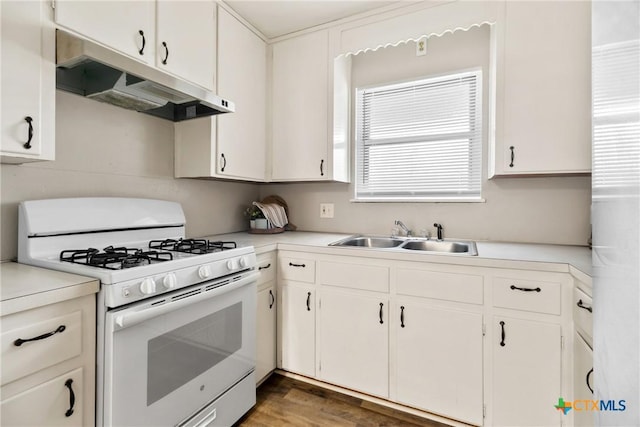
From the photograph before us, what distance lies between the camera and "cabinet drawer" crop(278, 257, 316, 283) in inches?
76.4

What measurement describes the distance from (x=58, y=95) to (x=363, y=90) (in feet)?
6.45

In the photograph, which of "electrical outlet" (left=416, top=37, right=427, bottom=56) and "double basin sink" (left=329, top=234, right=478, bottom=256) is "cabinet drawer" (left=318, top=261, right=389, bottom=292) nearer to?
"double basin sink" (left=329, top=234, right=478, bottom=256)

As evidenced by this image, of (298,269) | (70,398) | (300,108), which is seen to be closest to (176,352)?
(70,398)

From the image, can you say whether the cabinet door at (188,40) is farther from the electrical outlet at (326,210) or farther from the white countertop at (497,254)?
the electrical outlet at (326,210)

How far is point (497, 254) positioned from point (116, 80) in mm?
2069

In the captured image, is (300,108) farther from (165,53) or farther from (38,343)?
(38,343)

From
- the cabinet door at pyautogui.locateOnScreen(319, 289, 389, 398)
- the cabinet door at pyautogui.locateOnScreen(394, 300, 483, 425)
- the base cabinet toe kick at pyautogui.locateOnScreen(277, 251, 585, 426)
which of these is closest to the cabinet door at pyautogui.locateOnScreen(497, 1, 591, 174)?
the base cabinet toe kick at pyautogui.locateOnScreen(277, 251, 585, 426)

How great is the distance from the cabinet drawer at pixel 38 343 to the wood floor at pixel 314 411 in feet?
3.33

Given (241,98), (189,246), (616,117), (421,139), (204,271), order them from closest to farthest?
(616,117)
(204,271)
(189,246)
(241,98)
(421,139)

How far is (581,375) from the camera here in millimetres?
1258

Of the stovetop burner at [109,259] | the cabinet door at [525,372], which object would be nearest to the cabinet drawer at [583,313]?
the cabinet door at [525,372]

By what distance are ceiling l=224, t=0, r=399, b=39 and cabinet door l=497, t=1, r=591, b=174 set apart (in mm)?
830

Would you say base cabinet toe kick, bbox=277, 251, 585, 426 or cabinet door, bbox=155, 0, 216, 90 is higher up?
cabinet door, bbox=155, 0, 216, 90

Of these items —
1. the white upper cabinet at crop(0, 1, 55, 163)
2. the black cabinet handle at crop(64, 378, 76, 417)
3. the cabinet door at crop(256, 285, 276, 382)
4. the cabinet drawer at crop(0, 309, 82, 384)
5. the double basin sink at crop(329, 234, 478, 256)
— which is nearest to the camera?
the cabinet drawer at crop(0, 309, 82, 384)
